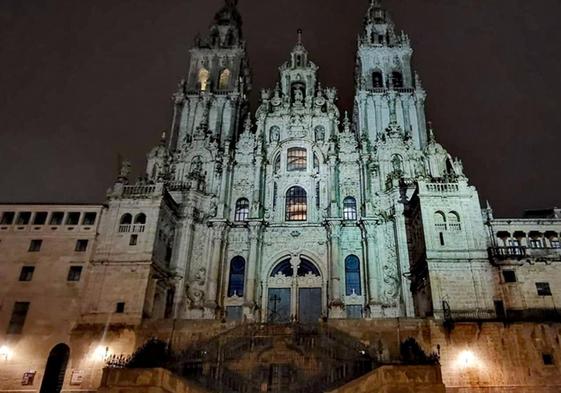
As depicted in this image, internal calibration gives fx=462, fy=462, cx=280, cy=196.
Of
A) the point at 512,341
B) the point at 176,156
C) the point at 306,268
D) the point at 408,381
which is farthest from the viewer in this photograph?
the point at 176,156

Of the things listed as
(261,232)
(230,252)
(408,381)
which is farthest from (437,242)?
(230,252)

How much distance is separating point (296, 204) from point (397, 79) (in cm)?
1799

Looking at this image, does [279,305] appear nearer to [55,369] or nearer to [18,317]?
[55,369]

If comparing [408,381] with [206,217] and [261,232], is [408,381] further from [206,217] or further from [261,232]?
[206,217]

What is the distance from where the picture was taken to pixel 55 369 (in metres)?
30.7

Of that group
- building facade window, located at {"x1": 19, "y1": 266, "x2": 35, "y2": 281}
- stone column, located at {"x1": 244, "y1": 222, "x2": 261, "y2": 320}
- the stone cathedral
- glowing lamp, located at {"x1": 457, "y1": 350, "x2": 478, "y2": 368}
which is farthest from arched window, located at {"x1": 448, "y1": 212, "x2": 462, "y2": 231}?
building facade window, located at {"x1": 19, "y1": 266, "x2": 35, "y2": 281}

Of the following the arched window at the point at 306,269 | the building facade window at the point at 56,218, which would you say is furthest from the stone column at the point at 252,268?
the building facade window at the point at 56,218

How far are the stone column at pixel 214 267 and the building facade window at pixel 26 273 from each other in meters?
12.9

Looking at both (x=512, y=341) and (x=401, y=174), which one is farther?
(x=401, y=174)

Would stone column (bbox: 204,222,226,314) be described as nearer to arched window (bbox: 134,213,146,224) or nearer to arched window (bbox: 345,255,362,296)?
arched window (bbox: 134,213,146,224)

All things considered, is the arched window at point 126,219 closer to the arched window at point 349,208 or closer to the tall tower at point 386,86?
the arched window at point 349,208

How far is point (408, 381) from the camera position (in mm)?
22875

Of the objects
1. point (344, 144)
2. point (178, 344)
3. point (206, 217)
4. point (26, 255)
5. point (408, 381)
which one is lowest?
point (408, 381)

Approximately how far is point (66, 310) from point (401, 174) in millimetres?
28569
